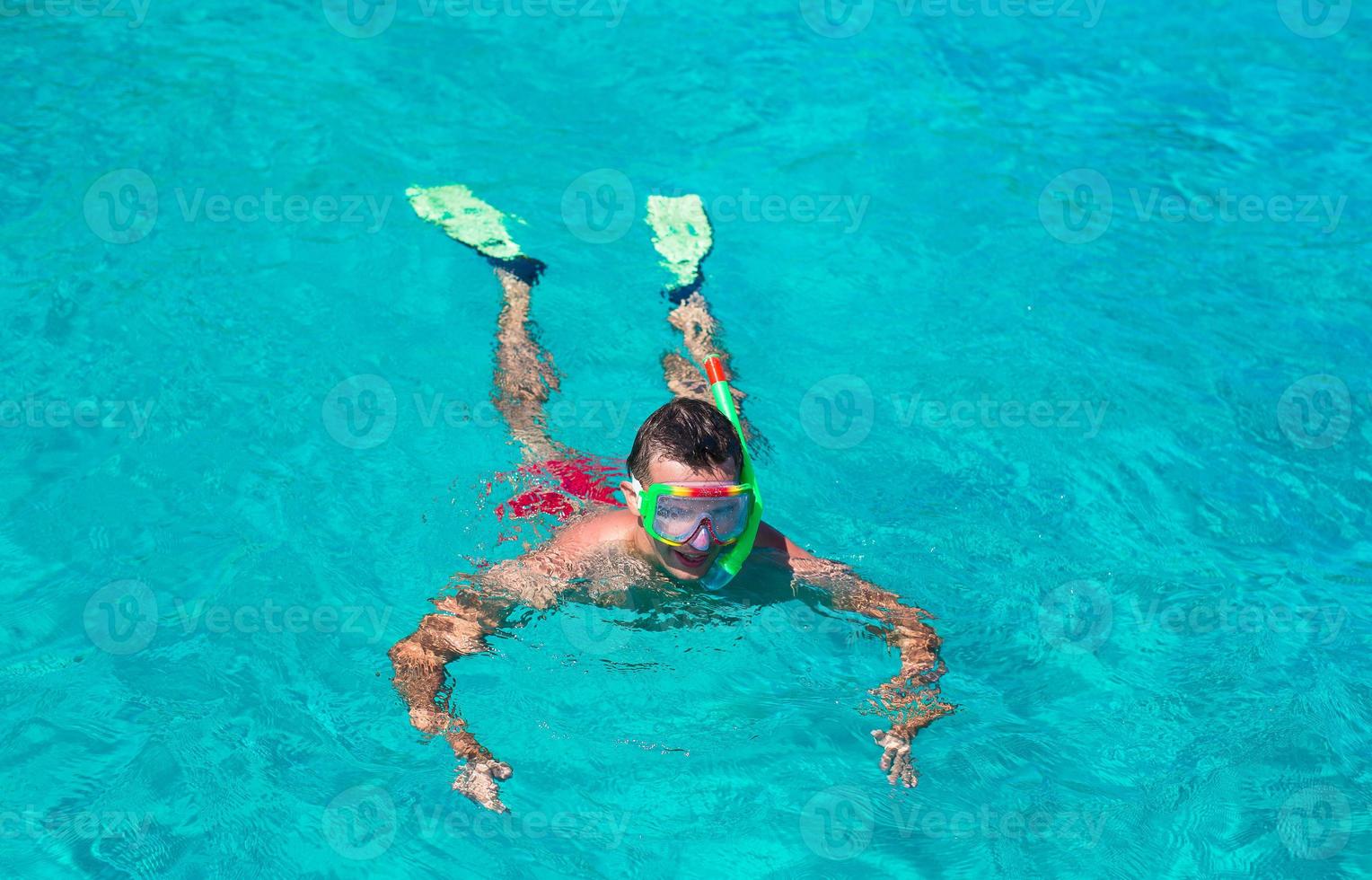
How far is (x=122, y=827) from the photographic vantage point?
4.21 metres

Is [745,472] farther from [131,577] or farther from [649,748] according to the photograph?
[131,577]

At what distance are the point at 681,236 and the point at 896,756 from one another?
4142 millimetres

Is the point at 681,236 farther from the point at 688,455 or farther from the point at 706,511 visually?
the point at 706,511

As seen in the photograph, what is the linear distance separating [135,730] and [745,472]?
2483 millimetres

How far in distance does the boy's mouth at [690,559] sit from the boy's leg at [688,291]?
1276 millimetres

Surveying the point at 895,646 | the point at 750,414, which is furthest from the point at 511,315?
the point at 895,646

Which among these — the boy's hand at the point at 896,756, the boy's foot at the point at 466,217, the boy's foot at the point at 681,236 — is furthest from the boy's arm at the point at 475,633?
the boy's foot at the point at 466,217

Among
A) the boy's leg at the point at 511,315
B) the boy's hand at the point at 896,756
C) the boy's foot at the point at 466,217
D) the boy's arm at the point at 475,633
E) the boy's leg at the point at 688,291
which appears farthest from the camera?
the boy's foot at the point at 466,217

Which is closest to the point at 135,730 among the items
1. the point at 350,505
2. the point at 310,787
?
the point at 310,787

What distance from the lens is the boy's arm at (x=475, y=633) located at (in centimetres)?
404

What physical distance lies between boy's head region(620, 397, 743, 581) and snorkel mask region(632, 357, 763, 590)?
3 centimetres

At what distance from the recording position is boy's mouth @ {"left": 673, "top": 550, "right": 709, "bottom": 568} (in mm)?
4652

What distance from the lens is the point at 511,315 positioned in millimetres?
6832

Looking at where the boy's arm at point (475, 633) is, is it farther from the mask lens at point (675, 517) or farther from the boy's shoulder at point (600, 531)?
the mask lens at point (675, 517)
